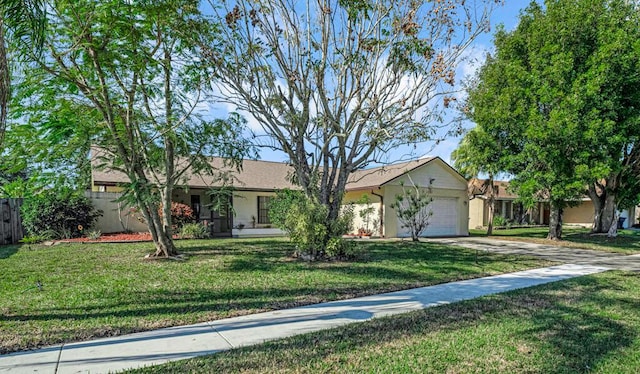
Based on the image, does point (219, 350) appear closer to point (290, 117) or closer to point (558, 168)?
point (290, 117)

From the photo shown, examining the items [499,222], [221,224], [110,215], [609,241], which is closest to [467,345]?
[110,215]

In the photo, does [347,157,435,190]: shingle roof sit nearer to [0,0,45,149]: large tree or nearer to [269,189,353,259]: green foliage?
[269,189,353,259]: green foliage

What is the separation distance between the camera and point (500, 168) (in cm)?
1758

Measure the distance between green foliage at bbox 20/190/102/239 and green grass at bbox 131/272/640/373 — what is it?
12.7 m

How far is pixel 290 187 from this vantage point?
2011 cm

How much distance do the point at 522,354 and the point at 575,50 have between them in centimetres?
1567

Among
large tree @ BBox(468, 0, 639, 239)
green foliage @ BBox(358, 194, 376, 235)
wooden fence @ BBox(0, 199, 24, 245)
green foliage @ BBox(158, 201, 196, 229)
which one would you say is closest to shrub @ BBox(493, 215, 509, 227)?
large tree @ BBox(468, 0, 639, 239)

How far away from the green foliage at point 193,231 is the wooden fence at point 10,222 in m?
5.94

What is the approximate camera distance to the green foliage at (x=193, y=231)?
15741 millimetres

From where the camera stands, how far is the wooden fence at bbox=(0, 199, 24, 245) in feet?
45.1

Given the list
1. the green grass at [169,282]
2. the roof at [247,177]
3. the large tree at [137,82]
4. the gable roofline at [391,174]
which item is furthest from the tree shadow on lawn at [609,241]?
the large tree at [137,82]

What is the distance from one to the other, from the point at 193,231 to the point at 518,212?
28.1 m

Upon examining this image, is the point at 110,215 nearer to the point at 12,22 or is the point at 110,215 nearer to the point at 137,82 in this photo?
the point at 137,82

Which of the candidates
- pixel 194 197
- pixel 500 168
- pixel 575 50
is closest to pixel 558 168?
pixel 500 168
